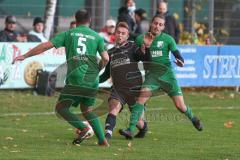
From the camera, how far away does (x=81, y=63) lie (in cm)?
1370

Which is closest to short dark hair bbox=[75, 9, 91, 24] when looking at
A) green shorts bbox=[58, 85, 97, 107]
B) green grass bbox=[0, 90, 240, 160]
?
green shorts bbox=[58, 85, 97, 107]

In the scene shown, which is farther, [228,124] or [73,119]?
[228,124]

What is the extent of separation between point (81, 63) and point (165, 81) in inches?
81.2

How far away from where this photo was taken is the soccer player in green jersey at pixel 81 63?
1360cm

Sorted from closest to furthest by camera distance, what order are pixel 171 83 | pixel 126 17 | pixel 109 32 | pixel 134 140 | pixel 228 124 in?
pixel 134 140 → pixel 171 83 → pixel 228 124 → pixel 126 17 → pixel 109 32

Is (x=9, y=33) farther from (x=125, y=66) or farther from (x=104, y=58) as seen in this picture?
(x=104, y=58)

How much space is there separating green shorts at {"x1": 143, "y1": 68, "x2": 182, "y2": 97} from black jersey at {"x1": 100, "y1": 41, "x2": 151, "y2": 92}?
330 mm

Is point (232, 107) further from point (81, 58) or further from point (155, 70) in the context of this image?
point (81, 58)

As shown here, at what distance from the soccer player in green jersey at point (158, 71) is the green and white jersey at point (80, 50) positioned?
1.31 m

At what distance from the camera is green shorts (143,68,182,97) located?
1520 cm

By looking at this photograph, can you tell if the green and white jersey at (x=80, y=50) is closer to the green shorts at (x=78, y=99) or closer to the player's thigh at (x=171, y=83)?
the green shorts at (x=78, y=99)

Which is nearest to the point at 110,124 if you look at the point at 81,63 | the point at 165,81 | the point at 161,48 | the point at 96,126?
the point at 96,126

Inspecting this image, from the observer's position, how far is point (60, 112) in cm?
1403

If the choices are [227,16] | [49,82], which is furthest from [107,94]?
[227,16]
